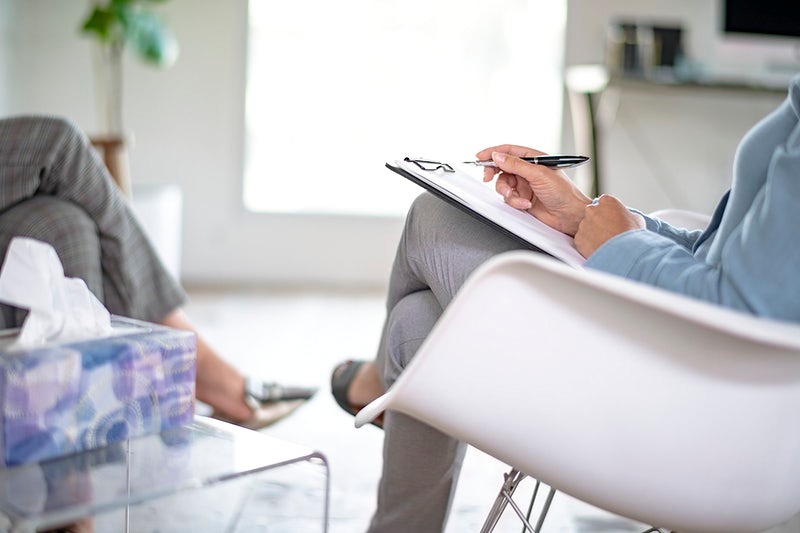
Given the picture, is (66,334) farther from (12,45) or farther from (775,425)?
(12,45)

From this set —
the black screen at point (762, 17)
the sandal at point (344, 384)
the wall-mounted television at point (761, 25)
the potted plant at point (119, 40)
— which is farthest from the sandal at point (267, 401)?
the black screen at point (762, 17)

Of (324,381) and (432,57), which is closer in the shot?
(324,381)

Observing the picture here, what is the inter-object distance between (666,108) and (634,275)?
152 inches

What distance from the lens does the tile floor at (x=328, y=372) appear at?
168 cm

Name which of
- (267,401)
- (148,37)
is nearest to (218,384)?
(267,401)

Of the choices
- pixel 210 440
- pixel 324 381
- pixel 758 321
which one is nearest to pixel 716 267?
pixel 758 321

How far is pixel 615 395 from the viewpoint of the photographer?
86cm

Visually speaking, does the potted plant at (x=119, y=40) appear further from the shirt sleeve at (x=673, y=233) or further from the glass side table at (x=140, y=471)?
the glass side table at (x=140, y=471)

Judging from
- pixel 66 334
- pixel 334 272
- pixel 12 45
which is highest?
pixel 12 45

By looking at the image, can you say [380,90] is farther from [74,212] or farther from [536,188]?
[536,188]

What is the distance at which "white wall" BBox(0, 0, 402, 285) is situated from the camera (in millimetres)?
4266

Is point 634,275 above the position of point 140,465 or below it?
above

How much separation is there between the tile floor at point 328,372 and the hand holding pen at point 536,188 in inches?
24.3

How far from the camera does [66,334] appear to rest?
2.94ft
